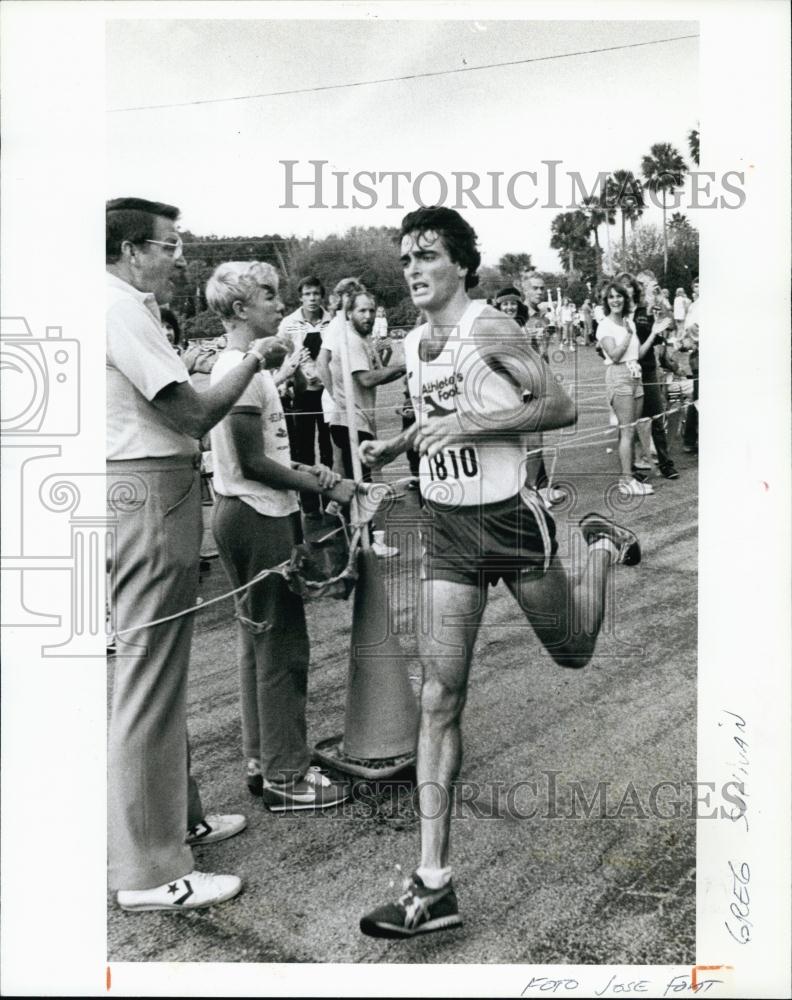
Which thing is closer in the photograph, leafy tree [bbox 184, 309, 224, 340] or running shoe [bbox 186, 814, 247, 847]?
leafy tree [bbox 184, 309, 224, 340]

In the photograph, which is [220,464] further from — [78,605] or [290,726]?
[290,726]

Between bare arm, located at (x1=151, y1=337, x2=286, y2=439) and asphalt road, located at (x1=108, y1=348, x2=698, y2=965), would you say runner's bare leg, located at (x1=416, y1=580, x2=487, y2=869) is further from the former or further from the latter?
bare arm, located at (x1=151, y1=337, x2=286, y2=439)

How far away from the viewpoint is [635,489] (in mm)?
3717

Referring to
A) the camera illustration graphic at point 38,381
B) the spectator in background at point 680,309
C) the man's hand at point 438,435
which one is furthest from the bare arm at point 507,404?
the camera illustration graphic at point 38,381

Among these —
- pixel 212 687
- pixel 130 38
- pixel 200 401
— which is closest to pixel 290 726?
pixel 212 687

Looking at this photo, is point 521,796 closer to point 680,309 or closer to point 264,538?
point 264,538

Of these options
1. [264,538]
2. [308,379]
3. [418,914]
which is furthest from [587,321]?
[418,914]

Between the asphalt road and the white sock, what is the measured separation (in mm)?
44

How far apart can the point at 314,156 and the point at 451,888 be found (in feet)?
7.90

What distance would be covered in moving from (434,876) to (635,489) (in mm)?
1417

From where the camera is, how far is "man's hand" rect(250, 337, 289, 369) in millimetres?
3684

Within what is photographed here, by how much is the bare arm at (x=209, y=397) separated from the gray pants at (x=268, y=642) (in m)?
0.26

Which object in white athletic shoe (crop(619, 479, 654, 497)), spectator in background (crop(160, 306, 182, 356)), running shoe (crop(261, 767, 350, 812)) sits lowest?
running shoe (crop(261, 767, 350, 812))

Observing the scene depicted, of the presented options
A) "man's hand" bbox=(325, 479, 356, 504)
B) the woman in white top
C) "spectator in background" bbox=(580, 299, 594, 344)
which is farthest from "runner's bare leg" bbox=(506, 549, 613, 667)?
"spectator in background" bbox=(580, 299, 594, 344)
